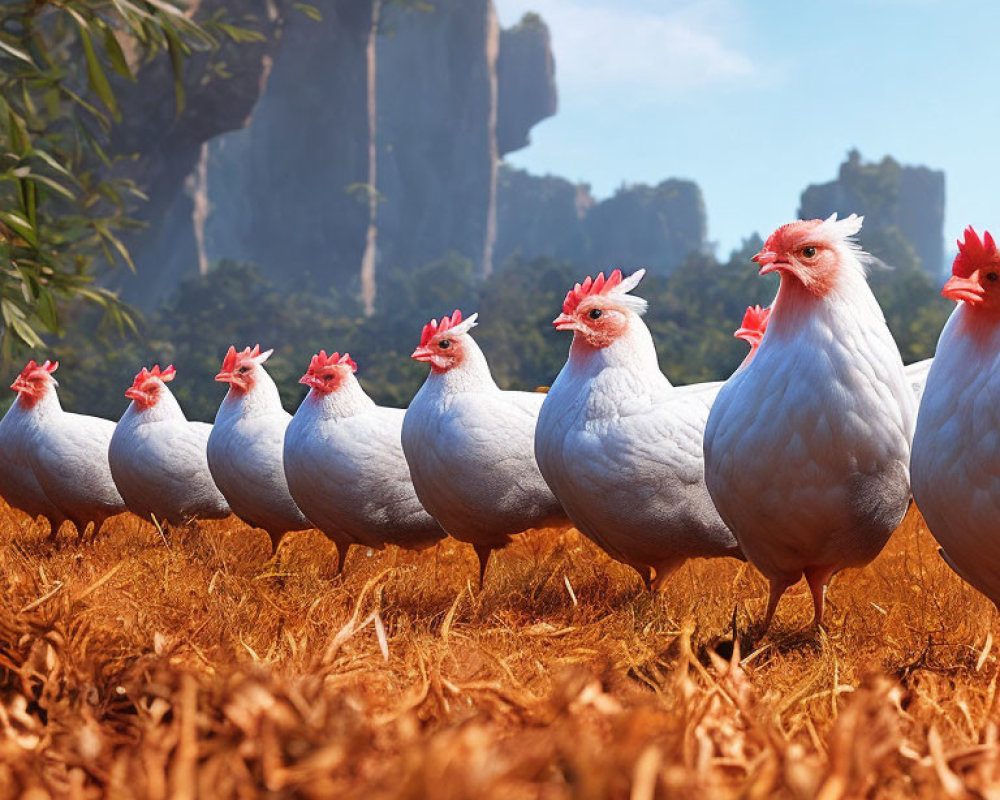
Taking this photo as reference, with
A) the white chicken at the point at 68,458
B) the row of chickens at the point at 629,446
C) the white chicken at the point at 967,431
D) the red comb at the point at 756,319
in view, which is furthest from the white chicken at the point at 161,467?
the white chicken at the point at 967,431

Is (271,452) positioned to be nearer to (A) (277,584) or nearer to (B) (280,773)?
(A) (277,584)

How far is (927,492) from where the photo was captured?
1.48m

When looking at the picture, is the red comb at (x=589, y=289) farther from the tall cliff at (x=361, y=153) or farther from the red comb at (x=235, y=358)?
the tall cliff at (x=361, y=153)

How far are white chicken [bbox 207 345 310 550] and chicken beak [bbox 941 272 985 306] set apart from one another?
236 centimetres

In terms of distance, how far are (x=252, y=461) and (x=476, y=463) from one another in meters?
1.03

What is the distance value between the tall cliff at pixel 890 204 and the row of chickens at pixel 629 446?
24.4 meters

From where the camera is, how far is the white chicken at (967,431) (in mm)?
1411

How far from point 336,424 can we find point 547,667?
1844mm

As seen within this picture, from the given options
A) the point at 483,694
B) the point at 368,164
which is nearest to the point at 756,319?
the point at 483,694

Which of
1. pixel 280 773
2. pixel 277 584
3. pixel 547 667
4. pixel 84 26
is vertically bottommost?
pixel 277 584

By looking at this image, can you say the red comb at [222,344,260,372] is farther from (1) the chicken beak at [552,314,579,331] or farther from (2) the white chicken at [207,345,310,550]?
(1) the chicken beak at [552,314,579,331]

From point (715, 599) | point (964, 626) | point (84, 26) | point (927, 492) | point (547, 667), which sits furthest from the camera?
point (84, 26)

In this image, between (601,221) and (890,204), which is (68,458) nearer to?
(890,204)

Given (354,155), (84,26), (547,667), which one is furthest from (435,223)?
(547,667)
